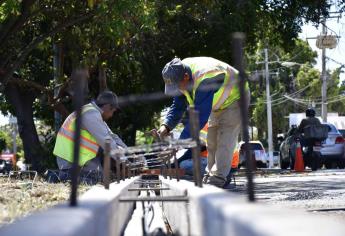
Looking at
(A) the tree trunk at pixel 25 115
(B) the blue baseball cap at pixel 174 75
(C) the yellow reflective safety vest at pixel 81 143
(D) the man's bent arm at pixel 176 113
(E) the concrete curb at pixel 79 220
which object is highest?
(A) the tree trunk at pixel 25 115

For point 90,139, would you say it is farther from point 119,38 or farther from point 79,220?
point 79,220

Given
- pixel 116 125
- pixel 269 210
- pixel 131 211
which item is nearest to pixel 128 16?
pixel 131 211

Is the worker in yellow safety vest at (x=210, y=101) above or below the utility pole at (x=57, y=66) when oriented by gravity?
below

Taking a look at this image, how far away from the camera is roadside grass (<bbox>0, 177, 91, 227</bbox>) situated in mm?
5556

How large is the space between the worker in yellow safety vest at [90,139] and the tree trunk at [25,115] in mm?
11655

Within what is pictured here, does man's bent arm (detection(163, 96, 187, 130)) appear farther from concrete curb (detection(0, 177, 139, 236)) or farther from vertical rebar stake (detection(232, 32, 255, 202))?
vertical rebar stake (detection(232, 32, 255, 202))

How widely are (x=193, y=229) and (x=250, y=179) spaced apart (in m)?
0.80

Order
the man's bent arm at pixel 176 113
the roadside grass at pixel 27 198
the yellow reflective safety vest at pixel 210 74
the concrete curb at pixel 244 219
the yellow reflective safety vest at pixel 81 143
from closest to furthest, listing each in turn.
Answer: the concrete curb at pixel 244 219 < the roadside grass at pixel 27 198 < the yellow reflective safety vest at pixel 210 74 < the man's bent arm at pixel 176 113 < the yellow reflective safety vest at pixel 81 143

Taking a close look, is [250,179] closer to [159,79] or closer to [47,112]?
[159,79]

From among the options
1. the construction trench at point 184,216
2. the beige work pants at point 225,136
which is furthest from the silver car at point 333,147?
the construction trench at point 184,216

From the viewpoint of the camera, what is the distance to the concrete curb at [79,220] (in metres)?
2.60

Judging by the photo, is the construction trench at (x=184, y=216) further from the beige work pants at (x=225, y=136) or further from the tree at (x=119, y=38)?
the tree at (x=119, y=38)

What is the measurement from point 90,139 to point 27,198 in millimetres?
2436

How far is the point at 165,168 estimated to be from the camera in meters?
7.56
